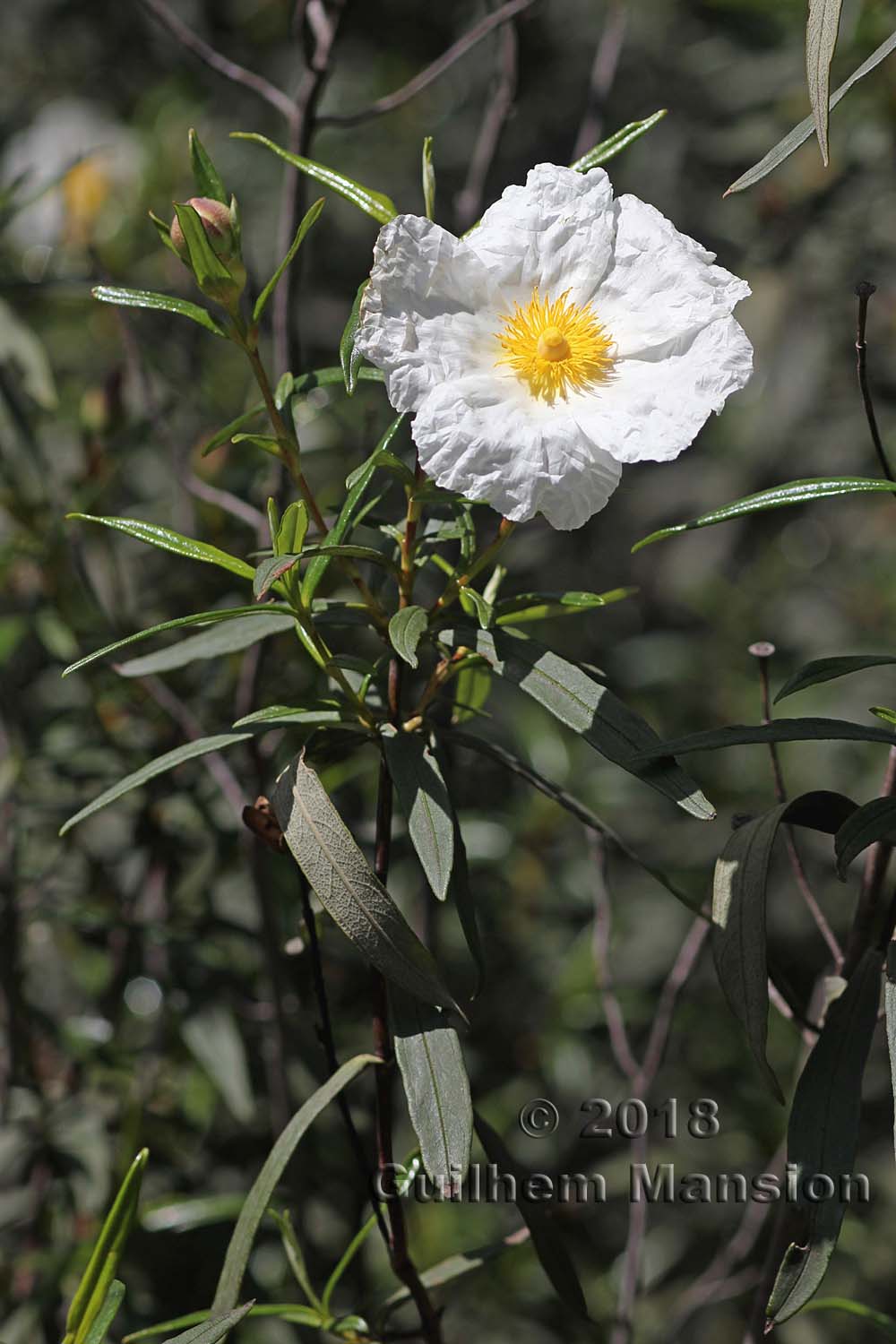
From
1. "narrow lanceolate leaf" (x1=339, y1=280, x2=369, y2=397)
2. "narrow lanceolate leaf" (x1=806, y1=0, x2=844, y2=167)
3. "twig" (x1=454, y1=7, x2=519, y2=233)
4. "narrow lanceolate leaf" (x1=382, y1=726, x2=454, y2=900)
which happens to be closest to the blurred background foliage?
"twig" (x1=454, y1=7, x2=519, y2=233)

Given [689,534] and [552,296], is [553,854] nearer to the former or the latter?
[689,534]

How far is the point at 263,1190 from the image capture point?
2.25ft

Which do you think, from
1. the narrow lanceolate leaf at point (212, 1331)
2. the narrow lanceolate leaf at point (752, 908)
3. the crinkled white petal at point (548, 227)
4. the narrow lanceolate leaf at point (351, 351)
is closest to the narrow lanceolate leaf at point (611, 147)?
the crinkled white petal at point (548, 227)

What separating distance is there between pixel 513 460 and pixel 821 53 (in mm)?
237

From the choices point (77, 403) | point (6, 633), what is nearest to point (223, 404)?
point (77, 403)

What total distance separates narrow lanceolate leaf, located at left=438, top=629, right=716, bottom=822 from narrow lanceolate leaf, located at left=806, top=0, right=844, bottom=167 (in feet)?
0.86

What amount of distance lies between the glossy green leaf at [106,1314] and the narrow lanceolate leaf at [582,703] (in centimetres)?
35

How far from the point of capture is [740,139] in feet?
6.34

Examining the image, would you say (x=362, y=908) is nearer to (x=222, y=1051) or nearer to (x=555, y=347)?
(x=555, y=347)

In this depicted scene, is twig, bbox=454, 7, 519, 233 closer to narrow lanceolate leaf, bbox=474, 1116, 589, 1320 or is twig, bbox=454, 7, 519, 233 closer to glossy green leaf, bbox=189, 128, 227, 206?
glossy green leaf, bbox=189, 128, 227, 206

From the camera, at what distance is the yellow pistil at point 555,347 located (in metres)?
0.64

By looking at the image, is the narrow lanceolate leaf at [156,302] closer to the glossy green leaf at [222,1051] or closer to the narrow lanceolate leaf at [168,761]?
the narrow lanceolate leaf at [168,761]

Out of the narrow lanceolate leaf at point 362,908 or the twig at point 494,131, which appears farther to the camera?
the twig at point 494,131

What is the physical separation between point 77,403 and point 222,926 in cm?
65
